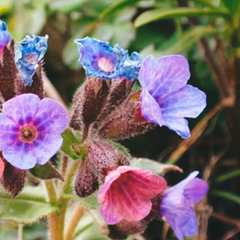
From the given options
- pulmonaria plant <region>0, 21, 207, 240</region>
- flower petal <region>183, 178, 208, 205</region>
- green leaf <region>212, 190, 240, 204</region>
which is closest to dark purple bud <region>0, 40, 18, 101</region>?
pulmonaria plant <region>0, 21, 207, 240</region>

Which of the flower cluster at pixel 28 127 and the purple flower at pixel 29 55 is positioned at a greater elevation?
the purple flower at pixel 29 55

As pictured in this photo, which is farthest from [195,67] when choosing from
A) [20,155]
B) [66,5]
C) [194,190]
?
[20,155]

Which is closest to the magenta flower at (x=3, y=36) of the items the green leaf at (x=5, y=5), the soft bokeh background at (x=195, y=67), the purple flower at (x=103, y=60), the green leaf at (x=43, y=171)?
the purple flower at (x=103, y=60)

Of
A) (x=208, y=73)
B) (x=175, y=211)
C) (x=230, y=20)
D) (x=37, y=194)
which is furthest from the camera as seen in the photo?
(x=208, y=73)

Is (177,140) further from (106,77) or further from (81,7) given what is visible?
(106,77)

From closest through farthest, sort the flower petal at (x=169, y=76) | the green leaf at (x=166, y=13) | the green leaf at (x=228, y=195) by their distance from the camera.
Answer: the flower petal at (x=169, y=76) < the green leaf at (x=166, y=13) < the green leaf at (x=228, y=195)

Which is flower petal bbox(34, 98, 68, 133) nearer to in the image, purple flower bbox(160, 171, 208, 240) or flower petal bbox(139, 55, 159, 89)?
flower petal bbox(139, 55, 159, 89)

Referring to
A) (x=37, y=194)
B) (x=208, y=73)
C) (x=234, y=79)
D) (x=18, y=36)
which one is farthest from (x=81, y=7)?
(x=37, y=194)

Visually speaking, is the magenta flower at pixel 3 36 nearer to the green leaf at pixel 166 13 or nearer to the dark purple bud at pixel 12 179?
the dark purple bud at pixel 12 179
